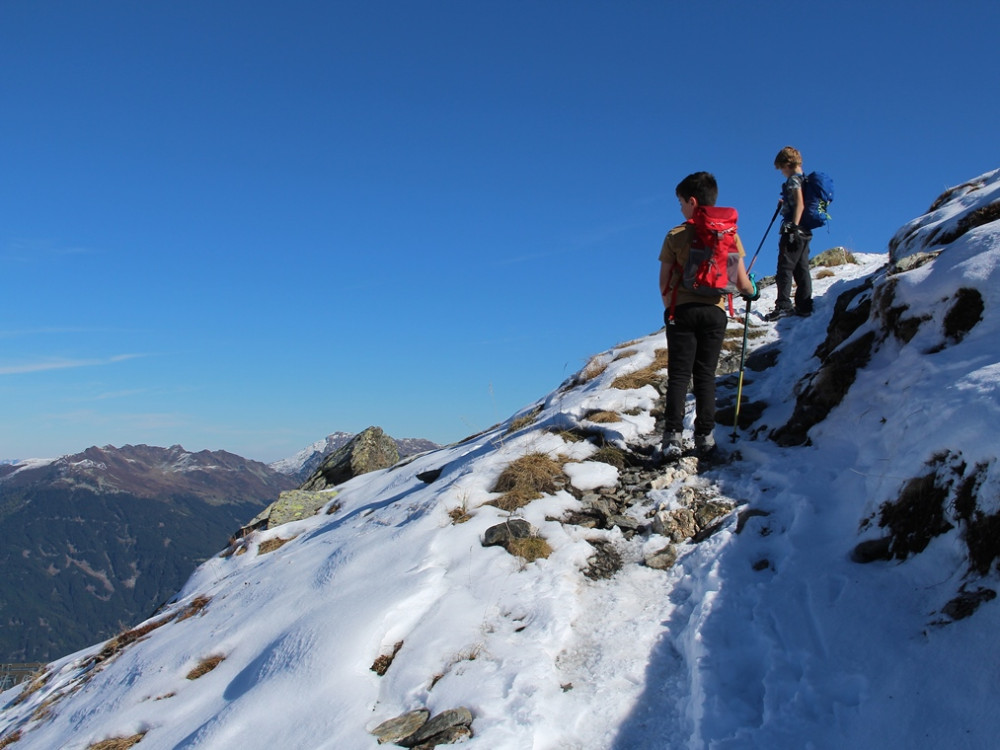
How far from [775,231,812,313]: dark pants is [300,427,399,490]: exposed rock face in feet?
Result: 35.4

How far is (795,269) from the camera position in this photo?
1216 centimetres

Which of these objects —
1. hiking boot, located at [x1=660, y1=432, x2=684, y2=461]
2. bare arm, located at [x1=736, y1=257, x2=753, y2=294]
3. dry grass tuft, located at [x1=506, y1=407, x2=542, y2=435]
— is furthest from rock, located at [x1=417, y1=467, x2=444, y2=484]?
bare arm, located at [x1=736, y1=257, x2=753, y2=294]

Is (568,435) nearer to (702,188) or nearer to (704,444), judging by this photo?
(704,444)

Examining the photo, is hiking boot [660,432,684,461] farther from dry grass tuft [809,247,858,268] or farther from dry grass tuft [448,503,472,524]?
dry grass tuft [809,247,858,268]

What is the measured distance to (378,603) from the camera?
5668 millimetres

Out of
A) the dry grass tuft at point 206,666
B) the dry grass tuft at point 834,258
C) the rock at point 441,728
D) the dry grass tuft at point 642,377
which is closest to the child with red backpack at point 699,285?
the dry grass tuft at point 642,377

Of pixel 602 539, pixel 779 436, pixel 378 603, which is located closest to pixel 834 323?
pixel 779 436

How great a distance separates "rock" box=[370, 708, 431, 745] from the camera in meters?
4.24

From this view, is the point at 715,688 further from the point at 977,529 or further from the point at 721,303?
the point at 721,303

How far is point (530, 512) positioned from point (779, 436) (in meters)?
3.59

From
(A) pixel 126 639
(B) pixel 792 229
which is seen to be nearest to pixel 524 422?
(B) pixel 792 229

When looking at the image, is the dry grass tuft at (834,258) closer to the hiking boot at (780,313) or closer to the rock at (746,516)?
the hiking boot at (780,313)

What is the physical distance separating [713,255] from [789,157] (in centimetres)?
532

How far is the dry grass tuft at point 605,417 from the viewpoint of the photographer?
946 cm
